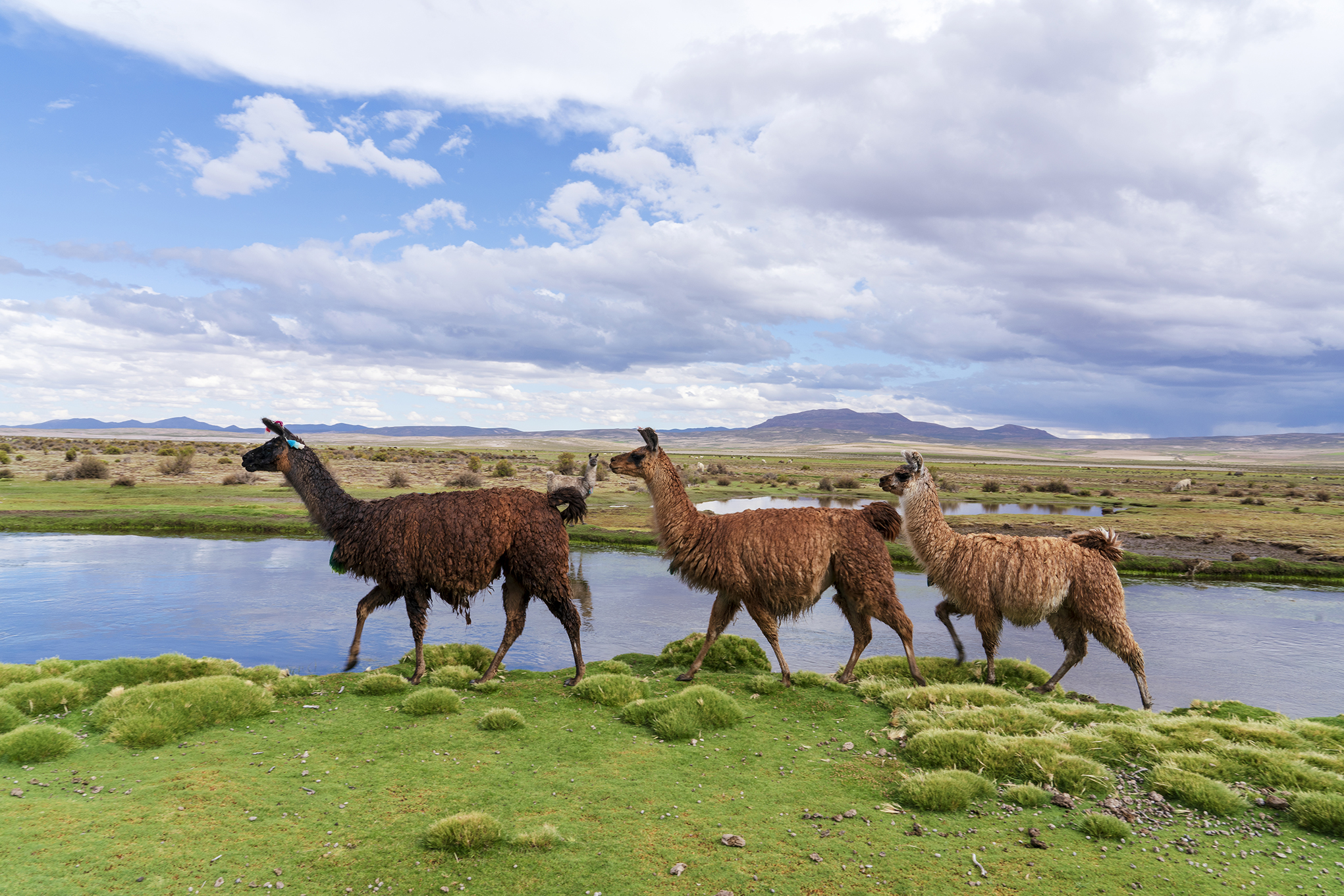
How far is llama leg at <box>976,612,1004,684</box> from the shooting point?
10.9 meters

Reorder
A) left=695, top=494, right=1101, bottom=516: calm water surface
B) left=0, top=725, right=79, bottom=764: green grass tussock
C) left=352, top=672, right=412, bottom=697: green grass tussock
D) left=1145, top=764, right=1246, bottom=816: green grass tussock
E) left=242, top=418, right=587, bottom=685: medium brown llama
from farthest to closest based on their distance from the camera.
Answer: left=695, top=494, right=1101, bottom=516: calm water surface, left=242, top=418, right=587, bottom=685: medium brown llama, left=352, top=672, right=412, bottom=697: green grass tussock, left=0, top=725, right=79, bottom=764: green grass tussock, left=1145, top=764, right=1246, bottom=816: green grass tussock

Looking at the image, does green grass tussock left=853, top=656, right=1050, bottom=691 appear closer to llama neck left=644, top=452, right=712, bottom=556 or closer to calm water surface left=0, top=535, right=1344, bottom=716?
calm water surface left=0, top=535, right=1344, bottom=716

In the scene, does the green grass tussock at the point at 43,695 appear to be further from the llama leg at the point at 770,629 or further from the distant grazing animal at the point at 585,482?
the llama leg at the point at 770,629

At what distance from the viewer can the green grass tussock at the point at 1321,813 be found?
583cm

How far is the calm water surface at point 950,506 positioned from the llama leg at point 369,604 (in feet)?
89.6

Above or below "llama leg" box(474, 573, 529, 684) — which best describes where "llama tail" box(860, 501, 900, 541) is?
above

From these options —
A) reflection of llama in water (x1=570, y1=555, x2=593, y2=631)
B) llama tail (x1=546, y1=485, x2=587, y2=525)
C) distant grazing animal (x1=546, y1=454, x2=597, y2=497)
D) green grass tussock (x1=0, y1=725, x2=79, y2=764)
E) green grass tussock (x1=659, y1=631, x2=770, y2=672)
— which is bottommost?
reflection of llama in water (x1=570, y1=555, x2=593, y2=631)

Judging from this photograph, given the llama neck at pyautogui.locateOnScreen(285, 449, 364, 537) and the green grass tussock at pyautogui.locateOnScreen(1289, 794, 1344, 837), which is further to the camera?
the llama neck at pyautogui.locateOnScreen(285, 449, 364, 537)

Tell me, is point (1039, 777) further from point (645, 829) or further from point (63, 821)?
point (63, 821)

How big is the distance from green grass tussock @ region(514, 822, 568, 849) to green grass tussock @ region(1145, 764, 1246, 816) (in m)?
5.79

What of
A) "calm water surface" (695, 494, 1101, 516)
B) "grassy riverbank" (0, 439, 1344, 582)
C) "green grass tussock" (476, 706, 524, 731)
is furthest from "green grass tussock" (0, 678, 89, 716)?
"calm water surface" (695, 494, 1101, 516)

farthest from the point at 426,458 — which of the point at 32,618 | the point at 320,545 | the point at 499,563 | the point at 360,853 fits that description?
the point at 360,853

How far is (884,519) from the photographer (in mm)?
10961

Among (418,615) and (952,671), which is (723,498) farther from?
(418,615)
